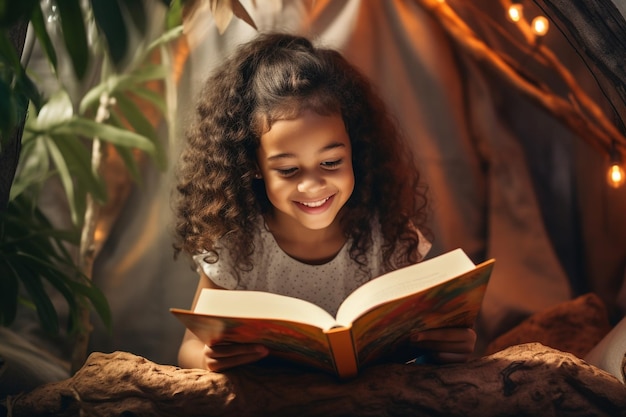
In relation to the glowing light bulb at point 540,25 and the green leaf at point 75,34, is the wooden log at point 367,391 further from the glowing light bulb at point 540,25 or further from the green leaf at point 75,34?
the glowing light bulb at point 540,25

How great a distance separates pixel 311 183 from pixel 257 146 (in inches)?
6.2

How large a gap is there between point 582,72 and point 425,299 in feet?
3.93

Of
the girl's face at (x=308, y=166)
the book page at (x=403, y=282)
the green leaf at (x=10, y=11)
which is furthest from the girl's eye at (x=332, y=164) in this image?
the green leaf at (x=10, y=11)

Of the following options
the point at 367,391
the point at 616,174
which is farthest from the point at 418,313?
the point at 616,174

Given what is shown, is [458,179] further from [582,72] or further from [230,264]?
[230,264]

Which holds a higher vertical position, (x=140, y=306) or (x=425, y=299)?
(x=425, y=299)

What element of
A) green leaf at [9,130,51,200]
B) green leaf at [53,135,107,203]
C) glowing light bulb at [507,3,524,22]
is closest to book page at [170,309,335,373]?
green leaf at [53,135,107,203]

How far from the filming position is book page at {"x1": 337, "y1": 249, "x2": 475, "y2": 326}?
105 cm

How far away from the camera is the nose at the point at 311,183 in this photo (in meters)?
1.34

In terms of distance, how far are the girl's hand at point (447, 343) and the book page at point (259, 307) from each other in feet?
0.59

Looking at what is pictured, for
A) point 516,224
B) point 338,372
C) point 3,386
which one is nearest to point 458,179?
point 516,224

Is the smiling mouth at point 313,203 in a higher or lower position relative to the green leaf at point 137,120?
lower

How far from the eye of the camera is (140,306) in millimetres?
2068

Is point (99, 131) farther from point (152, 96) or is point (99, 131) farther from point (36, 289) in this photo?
point (36, 289)
